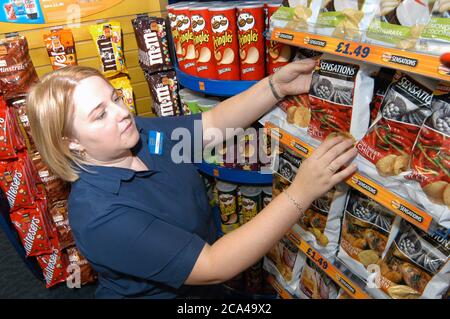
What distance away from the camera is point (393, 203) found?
1.01m

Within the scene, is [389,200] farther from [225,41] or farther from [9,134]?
[9,134]

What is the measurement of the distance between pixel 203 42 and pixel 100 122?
703 millimetres

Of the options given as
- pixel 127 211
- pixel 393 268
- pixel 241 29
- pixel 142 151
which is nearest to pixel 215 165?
pixel 142 151

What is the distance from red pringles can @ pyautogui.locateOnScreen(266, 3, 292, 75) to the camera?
149 centimetres

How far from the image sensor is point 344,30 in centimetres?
105

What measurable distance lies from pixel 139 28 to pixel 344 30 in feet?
4.77

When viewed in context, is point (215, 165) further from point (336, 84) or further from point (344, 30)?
point (344, 30)

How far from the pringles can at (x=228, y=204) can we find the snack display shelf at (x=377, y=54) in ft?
3.52

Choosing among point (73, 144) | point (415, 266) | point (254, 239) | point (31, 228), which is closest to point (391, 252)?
point (415, 266)

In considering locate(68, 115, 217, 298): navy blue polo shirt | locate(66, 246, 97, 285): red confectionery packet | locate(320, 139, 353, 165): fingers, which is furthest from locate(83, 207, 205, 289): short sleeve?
locate(66, 246, 97, 285): red confectionery packet

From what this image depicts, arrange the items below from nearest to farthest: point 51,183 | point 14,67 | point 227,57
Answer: point 227,57 → point 14,67 → point 51,183

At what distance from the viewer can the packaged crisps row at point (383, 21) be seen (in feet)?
2.72

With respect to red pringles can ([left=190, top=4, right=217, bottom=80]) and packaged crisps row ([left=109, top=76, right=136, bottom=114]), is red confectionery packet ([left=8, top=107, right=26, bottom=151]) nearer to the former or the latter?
packaged crisps row ([left=109, top=76, right=136, bottom=114])
